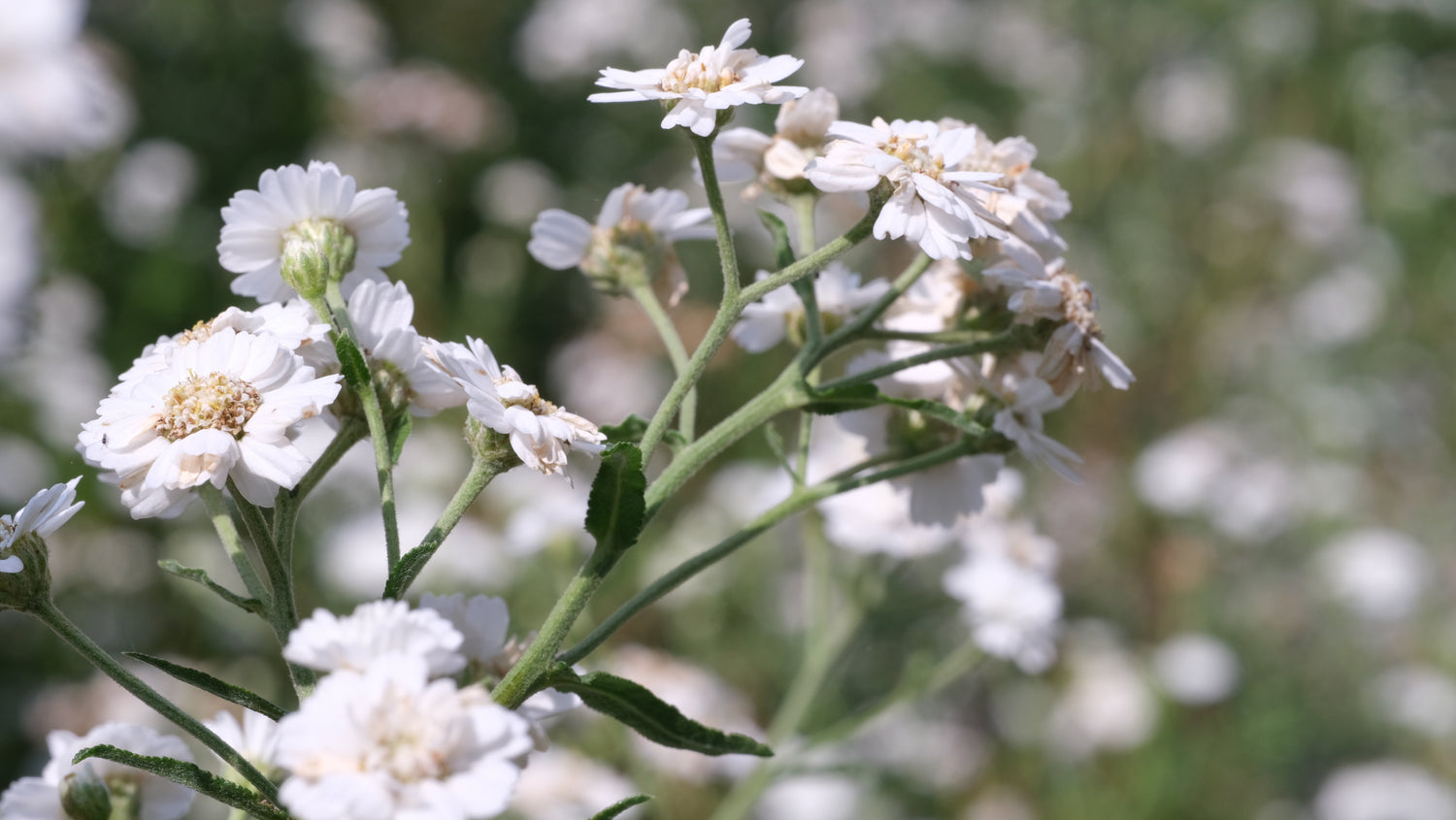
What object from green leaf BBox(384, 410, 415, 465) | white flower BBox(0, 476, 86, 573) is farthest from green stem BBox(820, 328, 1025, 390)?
white flower BBox(0, 476, 86, 573)

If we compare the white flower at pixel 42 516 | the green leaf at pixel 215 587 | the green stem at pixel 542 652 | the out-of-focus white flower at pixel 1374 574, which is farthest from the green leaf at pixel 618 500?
the out-of-focus white flower at pixel 1374 574

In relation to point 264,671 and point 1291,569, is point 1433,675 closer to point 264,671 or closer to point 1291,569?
point 1291,569

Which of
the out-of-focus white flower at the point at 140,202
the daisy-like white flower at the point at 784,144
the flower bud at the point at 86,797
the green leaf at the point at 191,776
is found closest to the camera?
the green leaf at the point at 191,776

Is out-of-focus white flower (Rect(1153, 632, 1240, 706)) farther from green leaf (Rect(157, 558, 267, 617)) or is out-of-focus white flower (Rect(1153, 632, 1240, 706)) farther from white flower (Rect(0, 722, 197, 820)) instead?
green leaf (Rect(157, 558, 267, 617))

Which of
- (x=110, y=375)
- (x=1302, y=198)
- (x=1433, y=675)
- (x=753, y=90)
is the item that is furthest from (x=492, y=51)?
(x=753, y=90)

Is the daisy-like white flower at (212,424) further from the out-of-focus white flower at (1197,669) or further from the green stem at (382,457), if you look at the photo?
the out-of-focus white flower at (1197,669)

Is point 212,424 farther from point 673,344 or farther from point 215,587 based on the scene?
point 673,344

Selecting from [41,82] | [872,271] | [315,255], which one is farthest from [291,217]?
[872,271]
